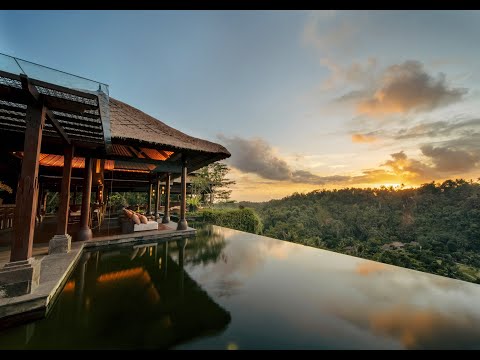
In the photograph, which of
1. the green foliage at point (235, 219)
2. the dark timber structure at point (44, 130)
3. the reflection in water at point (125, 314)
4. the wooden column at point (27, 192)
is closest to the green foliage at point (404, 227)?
the green foliage at point (235, 219)

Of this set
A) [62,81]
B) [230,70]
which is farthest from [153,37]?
[62,81]

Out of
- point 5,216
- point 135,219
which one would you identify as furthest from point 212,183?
point 5,216

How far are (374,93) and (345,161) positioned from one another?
5.43 m

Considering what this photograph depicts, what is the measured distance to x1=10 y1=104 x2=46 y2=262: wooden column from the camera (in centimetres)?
267

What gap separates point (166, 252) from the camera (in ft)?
19.9

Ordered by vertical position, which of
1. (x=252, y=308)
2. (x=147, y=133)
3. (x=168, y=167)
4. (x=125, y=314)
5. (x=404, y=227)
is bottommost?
(x=404, y=227)

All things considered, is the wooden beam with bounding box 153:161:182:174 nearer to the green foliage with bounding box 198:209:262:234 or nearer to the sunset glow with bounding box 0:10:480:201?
the sunset glow with bounding box 0:10:480:201

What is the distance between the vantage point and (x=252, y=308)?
2.84 metres

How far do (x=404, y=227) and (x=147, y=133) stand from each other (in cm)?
3049

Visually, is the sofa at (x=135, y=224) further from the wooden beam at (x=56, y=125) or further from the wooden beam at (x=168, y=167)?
the wooden beam at (x=56, y=125)

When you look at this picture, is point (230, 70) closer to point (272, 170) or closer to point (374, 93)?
point (374, 93)

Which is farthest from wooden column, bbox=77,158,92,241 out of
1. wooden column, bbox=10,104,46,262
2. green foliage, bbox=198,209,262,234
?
green foliage, bbox=198,209,262,234

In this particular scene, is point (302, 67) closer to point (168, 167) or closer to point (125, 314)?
point (168, 167)

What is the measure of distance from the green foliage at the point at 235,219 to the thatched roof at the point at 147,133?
826cm
